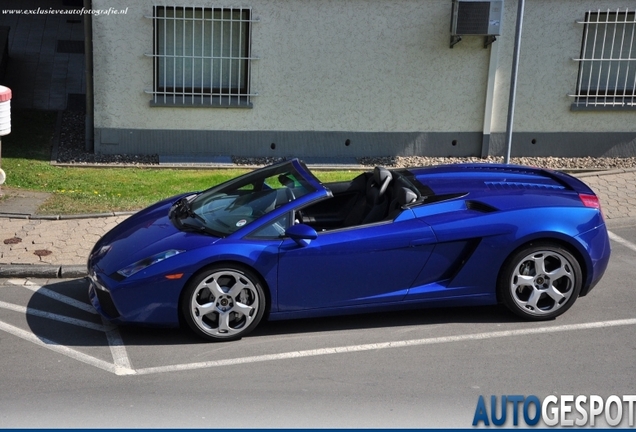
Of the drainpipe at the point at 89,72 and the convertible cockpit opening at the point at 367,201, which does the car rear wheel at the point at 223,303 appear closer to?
the convertible cockpit opening at the point at 367,201

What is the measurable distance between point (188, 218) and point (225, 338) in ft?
3.69

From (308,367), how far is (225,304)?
83cm

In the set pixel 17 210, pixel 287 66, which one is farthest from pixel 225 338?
pixel 287 66

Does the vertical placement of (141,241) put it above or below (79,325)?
above

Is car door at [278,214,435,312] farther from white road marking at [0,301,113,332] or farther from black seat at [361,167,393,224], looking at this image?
white road marking at [0,301,113,332]

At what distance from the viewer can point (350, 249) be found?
22.6 feet

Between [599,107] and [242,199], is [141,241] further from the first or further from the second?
[599,107]

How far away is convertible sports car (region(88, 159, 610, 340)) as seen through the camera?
6.78 meters

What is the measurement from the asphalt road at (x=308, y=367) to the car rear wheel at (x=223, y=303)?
0.45 feet

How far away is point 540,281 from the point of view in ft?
23.7

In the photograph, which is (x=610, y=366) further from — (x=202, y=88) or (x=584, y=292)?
(x=202, y=88)

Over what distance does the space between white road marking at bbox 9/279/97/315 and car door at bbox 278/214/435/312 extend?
1862 millimetres

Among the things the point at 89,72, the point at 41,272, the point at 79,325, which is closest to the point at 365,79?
the point at 89,72

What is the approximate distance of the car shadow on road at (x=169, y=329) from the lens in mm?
7016
